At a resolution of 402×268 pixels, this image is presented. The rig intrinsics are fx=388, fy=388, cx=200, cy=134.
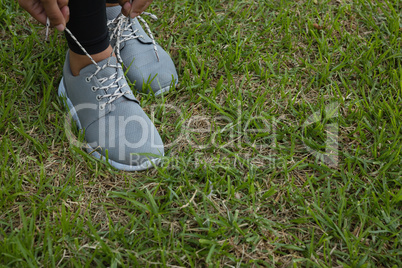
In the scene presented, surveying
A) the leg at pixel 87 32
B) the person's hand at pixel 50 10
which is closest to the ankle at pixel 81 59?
the leg at pixel 87 32

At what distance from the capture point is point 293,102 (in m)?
1.63

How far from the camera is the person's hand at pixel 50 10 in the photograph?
3.60 feet

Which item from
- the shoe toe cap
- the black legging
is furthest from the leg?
the shoe toe cap

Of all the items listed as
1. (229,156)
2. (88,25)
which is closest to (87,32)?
(88,25)

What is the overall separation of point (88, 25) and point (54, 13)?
0.20 meters

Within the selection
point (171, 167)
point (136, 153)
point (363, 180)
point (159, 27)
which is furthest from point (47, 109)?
point (363, 180)

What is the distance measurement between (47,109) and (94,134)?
267mm

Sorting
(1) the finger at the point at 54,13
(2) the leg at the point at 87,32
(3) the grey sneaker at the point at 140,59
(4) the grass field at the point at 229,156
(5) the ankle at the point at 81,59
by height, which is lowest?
(4) the grass field at the point at 229,156

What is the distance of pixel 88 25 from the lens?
130 cm

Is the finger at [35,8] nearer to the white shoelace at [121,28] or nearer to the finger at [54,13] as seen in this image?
the finger at [54,13]

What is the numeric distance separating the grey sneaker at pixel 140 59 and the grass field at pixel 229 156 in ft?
0.21

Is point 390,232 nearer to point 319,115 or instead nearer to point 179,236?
point 319,115

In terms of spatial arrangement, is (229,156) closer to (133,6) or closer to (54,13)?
(133,6)

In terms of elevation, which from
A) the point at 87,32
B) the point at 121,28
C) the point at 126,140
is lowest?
the point at 126,140
